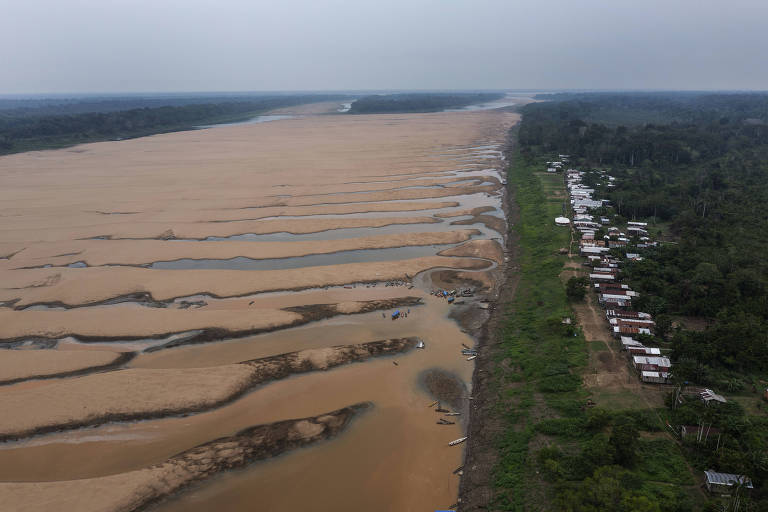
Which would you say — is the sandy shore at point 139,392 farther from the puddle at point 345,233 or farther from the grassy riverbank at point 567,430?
the puddle at point 345,233

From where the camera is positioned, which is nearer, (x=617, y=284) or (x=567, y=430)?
(x=567, y=430)

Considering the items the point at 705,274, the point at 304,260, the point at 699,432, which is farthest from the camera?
the point at 304,260

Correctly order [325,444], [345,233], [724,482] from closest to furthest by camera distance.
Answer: [724,482] < [325,444] < [345,233]

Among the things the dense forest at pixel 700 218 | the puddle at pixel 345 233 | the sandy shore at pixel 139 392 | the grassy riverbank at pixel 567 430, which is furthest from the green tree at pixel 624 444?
the puddle at pixel 345 233

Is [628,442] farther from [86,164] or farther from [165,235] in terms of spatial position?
[86,164]

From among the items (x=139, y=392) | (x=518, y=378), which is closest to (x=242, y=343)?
(x=139, y=392)

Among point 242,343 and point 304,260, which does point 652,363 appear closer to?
point 242,343

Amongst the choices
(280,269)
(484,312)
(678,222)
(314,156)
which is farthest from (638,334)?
(314,156)
